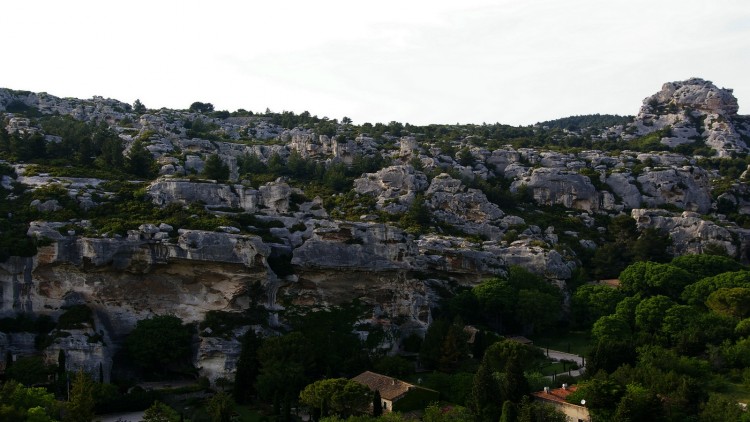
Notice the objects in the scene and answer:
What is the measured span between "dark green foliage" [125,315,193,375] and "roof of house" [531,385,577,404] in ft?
75.8

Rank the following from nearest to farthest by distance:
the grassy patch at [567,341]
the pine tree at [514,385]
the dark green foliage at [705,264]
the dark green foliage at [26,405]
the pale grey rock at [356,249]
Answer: the dark green foliage at [26,405] → the pine tree at [514,385] → the pale grey rock at [356,249] → the grassy patch at [567,341] → the dark green foliage at [705,264]

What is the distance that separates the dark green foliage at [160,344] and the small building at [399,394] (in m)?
12.4

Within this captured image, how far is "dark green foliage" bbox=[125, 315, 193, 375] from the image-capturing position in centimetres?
5031

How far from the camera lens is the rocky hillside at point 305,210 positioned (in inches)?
2076

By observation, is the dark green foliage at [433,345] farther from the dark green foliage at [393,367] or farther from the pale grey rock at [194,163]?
the pale grey rock at [194,163]

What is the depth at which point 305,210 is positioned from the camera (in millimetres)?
→ 74312

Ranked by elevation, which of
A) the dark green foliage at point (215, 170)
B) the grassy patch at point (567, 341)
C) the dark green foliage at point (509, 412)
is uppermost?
the dark green foliage at point (215, 170)

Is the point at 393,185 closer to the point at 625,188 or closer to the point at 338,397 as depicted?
the point at 625,188

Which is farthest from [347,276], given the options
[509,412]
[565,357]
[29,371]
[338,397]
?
[29,371]

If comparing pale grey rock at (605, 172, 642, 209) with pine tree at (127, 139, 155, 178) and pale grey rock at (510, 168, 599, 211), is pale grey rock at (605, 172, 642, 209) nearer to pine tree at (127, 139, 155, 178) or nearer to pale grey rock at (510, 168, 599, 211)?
pale grey rock at (510, 168, 599, 211)

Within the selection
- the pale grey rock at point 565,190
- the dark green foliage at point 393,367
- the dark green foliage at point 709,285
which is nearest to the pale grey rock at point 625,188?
the pale grey rock at point 565,190

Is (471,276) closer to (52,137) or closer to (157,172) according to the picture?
(157,172)

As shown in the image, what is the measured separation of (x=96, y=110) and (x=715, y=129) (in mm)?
96575

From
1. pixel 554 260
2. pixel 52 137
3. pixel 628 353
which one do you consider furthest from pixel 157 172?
pixel 628 353
